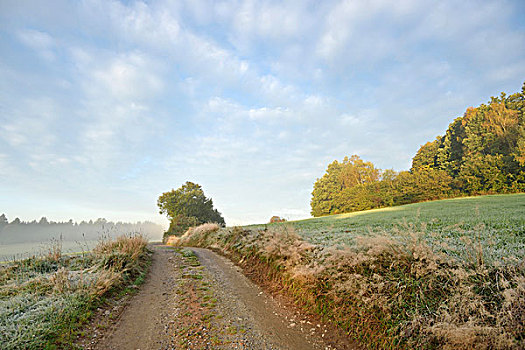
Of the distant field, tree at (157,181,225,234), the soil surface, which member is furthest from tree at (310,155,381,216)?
the soil surface

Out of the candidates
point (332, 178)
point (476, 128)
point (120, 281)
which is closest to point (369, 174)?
point (332, 178)

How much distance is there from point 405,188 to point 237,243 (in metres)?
27.8

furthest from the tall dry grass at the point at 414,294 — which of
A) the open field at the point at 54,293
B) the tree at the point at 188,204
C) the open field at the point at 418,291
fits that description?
the tree at the point at 188,204

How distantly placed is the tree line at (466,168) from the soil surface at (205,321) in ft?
100

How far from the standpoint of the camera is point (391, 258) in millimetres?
4043

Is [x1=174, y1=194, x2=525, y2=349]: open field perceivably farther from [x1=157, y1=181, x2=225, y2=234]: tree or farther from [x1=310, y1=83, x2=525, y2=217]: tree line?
[x1=310, y1=83, x2=525, y2=217]: tree line

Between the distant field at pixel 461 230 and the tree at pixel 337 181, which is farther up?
the tree at pixel 337 181

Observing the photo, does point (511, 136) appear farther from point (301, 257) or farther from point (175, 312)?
point (175, 312)

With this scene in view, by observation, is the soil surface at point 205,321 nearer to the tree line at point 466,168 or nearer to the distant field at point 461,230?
the distant field at point 461,230

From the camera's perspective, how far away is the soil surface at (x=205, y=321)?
3535mm

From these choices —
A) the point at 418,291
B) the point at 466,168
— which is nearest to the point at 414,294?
the point at 418,291

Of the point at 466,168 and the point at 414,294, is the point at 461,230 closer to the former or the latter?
the point at 414,294

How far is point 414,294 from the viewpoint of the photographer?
335 centimetres

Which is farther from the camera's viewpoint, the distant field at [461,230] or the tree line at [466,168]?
the tree line at [466,168]
